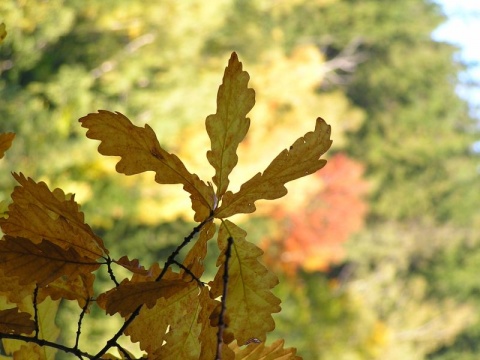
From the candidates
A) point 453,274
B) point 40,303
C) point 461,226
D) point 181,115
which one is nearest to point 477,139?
point 461,226

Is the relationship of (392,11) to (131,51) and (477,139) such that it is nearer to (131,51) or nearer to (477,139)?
(477,139)

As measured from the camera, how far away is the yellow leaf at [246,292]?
0.31 m

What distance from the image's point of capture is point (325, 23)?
13.1 meters

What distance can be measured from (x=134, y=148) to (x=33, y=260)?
0.05 metres

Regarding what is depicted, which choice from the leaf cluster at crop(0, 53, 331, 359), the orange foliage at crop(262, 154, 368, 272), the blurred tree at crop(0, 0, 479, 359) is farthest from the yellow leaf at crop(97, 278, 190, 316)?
the orange foliage at crop(262, 154, 368, 272)

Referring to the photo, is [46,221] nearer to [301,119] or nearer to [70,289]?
[70,289]

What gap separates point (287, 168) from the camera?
313mm

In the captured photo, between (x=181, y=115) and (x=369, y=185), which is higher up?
(x=369, y=185)

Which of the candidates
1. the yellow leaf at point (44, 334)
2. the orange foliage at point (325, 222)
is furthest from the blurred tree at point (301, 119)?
the yellow leaf at point (44, 334)

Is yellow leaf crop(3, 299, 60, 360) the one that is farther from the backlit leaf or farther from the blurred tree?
the blurred tree

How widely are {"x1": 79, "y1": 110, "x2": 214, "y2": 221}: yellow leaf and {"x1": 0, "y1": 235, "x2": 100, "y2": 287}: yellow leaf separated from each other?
0.13 ft

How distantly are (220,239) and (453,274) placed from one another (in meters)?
13.5

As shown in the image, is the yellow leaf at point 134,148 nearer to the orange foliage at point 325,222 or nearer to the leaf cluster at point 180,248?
the leaf cluster at point 180,248

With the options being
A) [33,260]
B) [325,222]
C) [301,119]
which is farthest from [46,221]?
[325,222]
